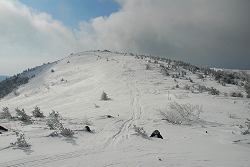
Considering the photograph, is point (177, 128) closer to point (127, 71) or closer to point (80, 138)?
point (80, 138)

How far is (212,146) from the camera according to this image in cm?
361

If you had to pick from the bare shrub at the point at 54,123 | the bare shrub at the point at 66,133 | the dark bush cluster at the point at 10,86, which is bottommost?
the bare shrub at the point at 66,133

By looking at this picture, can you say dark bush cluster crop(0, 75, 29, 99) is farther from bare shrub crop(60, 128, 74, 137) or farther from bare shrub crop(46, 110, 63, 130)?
bare shrub crop(60, 128, 74, 137)

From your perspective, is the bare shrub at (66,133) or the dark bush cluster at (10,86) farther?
the dark bush cluster at (10,86)

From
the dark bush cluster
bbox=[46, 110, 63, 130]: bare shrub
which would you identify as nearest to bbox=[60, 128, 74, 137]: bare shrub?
bbox=[46, 110, 63, 130]: bare shrub

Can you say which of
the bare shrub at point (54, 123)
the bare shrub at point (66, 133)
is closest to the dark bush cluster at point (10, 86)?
the bare shrub at point (54, 123)

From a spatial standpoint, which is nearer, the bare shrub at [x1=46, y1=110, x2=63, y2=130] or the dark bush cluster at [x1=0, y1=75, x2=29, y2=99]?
the bare shrub at [x1=46, y1=110, x2=63, y2=130]

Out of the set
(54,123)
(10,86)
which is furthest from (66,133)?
(10,86)

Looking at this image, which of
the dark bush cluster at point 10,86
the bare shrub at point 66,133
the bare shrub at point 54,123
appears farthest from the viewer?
the dark bush cluster at point 10,86

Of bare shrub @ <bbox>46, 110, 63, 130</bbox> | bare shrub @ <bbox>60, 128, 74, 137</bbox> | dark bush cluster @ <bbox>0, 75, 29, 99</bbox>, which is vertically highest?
dark bush cluster @ <bbox>0, 75, 29, 99</bbox>

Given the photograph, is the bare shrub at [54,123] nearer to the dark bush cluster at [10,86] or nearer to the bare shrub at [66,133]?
the bare shrub at [66,133]

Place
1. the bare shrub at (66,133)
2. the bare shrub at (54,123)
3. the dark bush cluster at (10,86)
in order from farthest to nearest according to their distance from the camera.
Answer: the dark bush cluster at (10,86) < the bare shrub at (54,123) < the bare shrub at (66,133)

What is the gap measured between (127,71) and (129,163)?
20.5m

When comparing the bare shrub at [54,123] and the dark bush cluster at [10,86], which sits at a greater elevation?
the dark bush cluster at [10,86]
